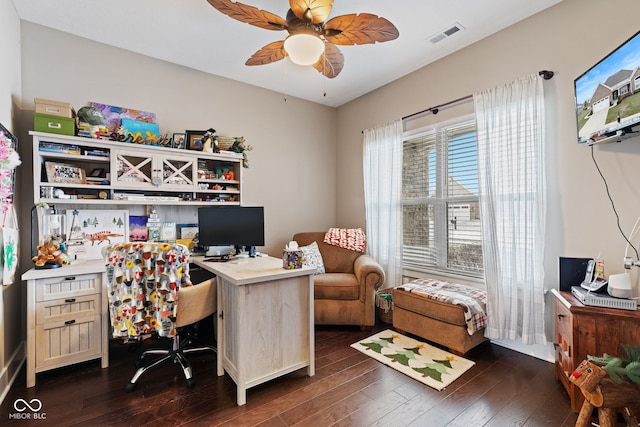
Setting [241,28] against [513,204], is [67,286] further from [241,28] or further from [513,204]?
[513,204]

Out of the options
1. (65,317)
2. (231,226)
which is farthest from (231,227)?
(65,317)

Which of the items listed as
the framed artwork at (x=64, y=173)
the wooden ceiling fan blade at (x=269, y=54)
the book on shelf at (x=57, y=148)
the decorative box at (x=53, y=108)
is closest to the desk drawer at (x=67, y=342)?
the framed artwork at (x=64, y=173)

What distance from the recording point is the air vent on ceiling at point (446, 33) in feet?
8.17

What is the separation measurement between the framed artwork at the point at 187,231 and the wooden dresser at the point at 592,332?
3.21 meters

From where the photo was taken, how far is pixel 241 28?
2.50 metres

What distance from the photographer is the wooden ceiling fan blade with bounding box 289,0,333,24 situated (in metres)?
1.67

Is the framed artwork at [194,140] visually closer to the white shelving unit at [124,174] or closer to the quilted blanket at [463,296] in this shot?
the white shelving unit at [124,174]

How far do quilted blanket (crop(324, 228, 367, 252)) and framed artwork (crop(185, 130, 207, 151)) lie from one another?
1851mm

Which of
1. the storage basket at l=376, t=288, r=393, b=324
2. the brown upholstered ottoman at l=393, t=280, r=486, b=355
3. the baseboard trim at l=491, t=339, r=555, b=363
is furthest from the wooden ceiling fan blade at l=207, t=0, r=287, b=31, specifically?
the baseboard trim at l=491, t=339, r=555, b=363

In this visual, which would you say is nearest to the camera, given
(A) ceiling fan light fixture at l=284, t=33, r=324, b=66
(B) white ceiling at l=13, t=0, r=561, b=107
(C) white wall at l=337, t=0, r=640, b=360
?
(A) ceiling fan light fixture at l=284, t=33, r=324, b=66

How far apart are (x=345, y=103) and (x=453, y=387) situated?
11.9 feet

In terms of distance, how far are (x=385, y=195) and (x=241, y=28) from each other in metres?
2.26

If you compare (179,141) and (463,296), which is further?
(179,141)

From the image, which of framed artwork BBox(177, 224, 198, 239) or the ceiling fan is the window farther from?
framed artwork BBox(177, 224, 198, 239)
